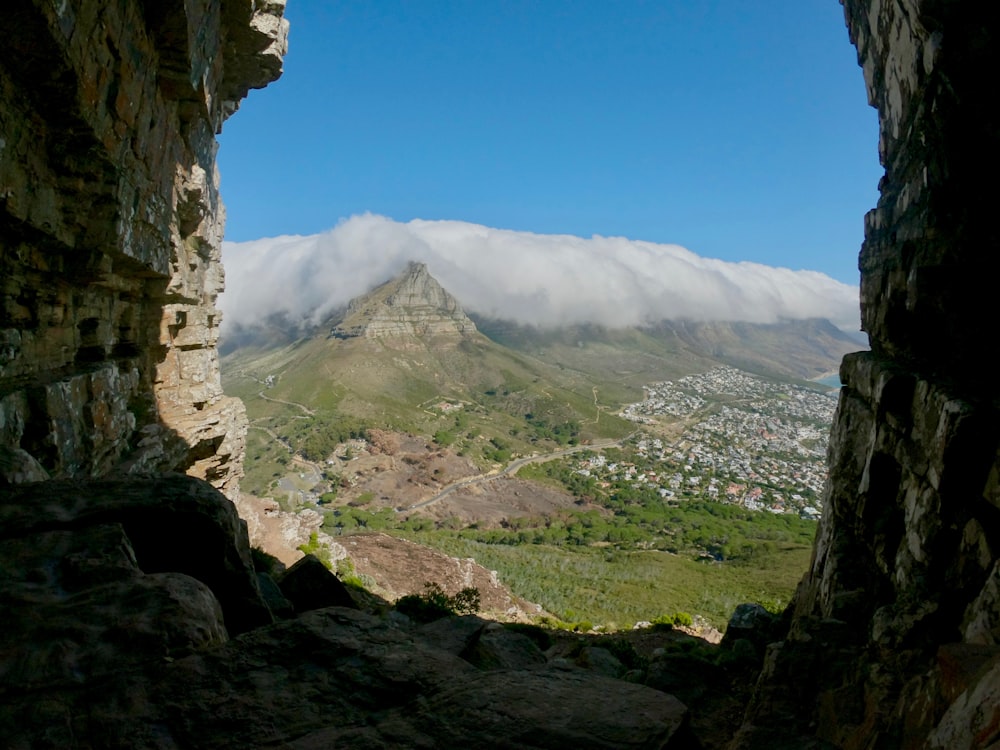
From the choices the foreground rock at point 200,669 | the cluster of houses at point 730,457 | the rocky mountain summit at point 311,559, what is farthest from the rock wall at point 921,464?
the cluster of houses at point 730,457

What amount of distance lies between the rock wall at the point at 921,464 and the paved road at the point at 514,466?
270 feet

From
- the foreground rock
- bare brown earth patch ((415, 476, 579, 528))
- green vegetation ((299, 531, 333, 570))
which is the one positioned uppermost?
the foreground rock

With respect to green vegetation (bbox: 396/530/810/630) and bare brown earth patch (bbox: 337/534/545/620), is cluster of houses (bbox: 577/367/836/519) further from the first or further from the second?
bare brown earth patch (bbox: 337/534/545/620)

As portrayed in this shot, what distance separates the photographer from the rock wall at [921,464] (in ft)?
17.7

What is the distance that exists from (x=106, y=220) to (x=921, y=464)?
43.5 feet

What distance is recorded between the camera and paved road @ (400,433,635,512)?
301ft

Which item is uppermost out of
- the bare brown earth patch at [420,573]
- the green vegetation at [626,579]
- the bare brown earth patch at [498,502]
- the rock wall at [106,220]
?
the rock wall at [106,220]

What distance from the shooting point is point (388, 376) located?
489ft

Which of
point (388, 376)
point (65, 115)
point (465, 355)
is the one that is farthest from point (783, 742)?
point (465, 355)

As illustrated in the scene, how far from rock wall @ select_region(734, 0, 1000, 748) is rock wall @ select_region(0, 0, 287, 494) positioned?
29.4 feet

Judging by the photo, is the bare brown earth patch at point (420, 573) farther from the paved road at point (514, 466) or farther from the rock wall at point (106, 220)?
the paved road at point (514, 466)

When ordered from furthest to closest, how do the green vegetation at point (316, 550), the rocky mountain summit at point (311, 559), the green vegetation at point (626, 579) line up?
the green vegetation at point (626, 579) < the green vegetation at point (316, 550) < the rocky mountain summit at point (311, 559)

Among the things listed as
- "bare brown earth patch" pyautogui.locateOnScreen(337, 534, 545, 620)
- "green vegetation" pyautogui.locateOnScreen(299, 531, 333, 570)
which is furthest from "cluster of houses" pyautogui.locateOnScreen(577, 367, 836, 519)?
"green vegetation" pyautogui.locateOnScreen(299, 531, 333, 570)

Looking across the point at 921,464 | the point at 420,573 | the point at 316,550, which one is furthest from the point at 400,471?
the point at 921,464
